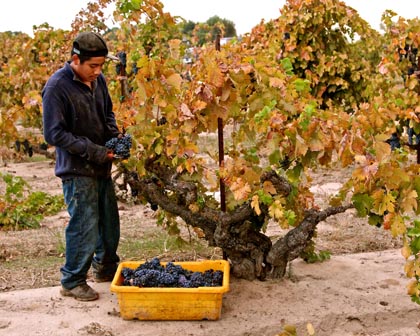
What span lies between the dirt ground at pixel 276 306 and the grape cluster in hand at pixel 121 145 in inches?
36.9

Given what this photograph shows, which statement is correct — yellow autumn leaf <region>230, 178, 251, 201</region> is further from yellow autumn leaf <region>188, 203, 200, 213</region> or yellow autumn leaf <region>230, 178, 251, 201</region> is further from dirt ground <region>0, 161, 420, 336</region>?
dirt ground <region>0, 161, 420, 336</region>

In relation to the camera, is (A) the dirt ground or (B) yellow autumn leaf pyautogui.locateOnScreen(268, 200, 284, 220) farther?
(A) the dirt ground

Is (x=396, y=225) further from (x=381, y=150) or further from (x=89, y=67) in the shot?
(x=89, y=67)

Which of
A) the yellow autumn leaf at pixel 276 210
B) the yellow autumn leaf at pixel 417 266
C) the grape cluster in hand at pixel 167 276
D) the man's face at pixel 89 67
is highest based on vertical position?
the man's face at pixel 89 67

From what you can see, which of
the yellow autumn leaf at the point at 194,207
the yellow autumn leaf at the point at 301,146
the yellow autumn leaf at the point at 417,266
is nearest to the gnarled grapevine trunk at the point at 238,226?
the yellow autumn leaf at the point at 194,207

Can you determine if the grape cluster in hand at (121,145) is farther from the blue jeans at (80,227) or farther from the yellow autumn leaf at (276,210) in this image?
the yellow autumn leaf at (276,210)

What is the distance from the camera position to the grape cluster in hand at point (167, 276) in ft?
12.1

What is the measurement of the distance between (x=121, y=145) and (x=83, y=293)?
3.18 ft

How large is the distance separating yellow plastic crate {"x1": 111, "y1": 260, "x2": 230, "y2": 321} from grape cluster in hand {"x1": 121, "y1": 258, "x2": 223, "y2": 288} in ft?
0.28

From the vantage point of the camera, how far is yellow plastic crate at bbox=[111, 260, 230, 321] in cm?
360

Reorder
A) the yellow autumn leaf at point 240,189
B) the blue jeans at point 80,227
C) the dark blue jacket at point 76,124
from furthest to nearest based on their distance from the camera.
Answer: the blue jeans at point 80,227 → the dark blue jacket at point 76,124 → the yellow autumn leaf at point 240,189

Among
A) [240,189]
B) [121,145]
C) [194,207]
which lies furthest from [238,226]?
[121,145]

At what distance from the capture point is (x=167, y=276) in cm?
371

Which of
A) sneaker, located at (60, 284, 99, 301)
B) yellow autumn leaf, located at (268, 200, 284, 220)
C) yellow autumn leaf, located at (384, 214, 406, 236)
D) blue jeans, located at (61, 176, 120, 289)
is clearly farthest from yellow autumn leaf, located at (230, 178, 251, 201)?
sneaker, located at (60, 284, 99, 301)
